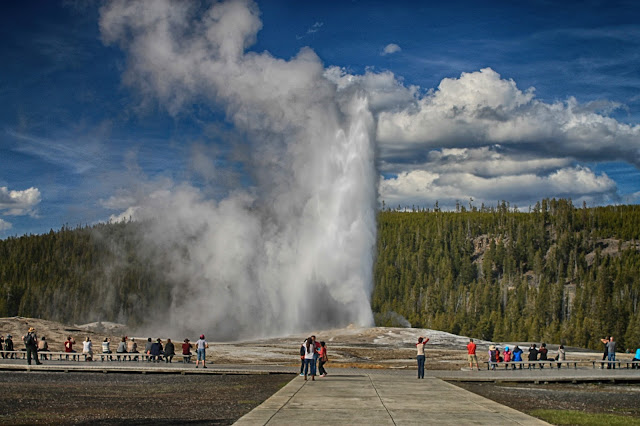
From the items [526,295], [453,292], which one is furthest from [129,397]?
[453,292]

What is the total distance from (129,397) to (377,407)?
26.7ft

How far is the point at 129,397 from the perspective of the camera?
72.5 ft

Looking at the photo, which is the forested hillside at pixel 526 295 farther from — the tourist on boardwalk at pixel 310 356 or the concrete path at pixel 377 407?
the concrete path at pixel 377 407

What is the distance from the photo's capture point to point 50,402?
1988cm

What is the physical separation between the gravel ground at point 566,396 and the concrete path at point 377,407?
155 cm

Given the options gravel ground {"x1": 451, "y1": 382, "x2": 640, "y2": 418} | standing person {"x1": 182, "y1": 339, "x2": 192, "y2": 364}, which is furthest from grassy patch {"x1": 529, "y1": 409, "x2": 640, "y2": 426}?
standing person {"x1": 182, "y1": 339, "x2": 192, "y2": 364}

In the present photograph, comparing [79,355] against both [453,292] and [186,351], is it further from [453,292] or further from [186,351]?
[453,292]

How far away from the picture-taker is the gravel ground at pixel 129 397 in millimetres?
16750

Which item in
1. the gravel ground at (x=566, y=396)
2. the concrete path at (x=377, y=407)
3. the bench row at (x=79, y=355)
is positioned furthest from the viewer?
the bench row at (x=79, y=355)

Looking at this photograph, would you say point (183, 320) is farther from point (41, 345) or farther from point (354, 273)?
point (41, 345)

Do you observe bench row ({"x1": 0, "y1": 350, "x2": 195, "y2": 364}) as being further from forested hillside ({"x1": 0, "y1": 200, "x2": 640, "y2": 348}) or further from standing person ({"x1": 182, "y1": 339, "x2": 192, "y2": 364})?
forested hillside ({"x1": 0, "y1": 200, "x2": 640, "y2": 348})

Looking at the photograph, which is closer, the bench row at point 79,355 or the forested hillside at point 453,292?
the bench row at point 79,355

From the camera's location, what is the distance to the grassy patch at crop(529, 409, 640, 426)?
17297mm

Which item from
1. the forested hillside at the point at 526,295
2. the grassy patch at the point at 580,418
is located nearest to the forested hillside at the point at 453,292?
the forested hillside at the point at 526,295
